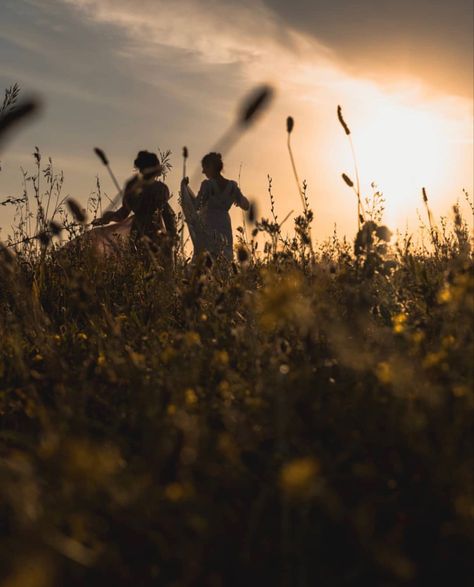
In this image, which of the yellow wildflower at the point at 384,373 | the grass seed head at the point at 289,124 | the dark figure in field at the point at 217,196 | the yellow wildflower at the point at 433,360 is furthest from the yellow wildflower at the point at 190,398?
the dark figure in field at the point at 217,196

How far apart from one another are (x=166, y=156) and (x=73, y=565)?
4626 millimetres

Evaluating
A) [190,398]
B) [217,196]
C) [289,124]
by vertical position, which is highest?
[217,196]

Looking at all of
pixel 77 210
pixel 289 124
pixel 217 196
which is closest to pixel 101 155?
pixel 77 210

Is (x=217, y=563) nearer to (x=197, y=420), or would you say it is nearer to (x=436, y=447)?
(x=197, y=420)

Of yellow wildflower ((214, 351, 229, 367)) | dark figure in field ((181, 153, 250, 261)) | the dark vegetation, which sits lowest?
the dark vegetation

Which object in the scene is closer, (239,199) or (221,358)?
(221,358)

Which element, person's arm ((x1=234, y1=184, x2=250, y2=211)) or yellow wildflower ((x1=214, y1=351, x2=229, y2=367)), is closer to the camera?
yellow wildflower ((x1=214, y1=351, x2=229, y2=367))

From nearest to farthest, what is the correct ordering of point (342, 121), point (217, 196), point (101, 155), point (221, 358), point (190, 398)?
1. point (190, 398)
2. point (221, 358)
3. point (101, 155)
4. point (342, 121)
5. point (217, 196)

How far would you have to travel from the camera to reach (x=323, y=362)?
2062 millimetres

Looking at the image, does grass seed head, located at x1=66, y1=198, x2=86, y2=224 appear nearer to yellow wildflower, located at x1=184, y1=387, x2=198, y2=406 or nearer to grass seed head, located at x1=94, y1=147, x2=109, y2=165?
grass seed head, located at x1=94, y1=147, x2=109, y2=165

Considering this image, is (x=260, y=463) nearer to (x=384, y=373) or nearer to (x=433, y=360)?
(x=384, y=373)

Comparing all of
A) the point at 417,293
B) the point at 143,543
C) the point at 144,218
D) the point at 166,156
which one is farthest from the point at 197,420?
the point at 144,218

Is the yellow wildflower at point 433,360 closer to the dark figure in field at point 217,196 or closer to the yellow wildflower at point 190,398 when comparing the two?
the yellow wildflower at point 190,398

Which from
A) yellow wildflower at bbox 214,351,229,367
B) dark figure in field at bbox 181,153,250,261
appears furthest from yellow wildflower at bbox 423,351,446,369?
dark figure in field at bbox 181,153,250,261
